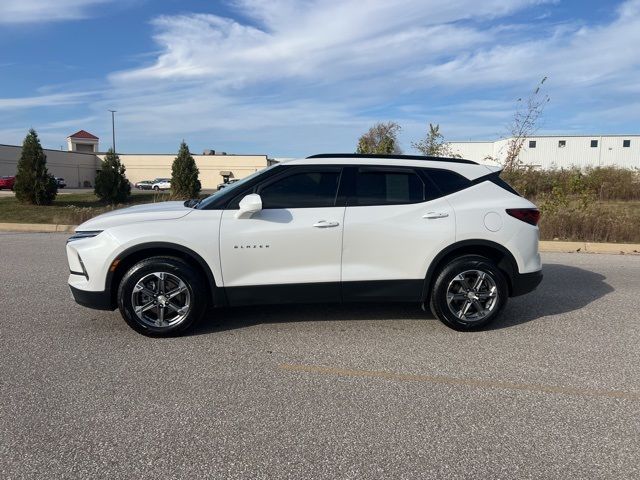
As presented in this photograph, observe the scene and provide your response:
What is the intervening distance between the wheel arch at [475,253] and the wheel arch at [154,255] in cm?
206

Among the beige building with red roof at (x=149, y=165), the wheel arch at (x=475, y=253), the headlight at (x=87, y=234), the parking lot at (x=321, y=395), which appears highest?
the beige building with red roof at (x=149, y=165)

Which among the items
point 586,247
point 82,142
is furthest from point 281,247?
point 82,142

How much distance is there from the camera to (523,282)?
525 centimetres

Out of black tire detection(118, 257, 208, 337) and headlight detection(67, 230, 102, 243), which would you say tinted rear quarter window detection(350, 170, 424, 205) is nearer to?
black tire detection(118, 257, 208, 337)

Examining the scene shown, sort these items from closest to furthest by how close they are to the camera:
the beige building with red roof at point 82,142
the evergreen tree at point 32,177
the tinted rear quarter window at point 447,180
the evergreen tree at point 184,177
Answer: the tinted rear quarter window at point 447,180, the evergreen tree at point 32,177, the evergreen tree at point 184,177, the beige building with red roof at point 82,142

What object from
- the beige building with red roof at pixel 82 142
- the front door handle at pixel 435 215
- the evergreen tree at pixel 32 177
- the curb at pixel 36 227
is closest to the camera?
the front door handle at pixel 435 215

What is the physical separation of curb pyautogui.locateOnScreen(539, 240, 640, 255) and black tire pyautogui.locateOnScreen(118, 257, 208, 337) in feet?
27.9

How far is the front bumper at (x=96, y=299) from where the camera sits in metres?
4.77

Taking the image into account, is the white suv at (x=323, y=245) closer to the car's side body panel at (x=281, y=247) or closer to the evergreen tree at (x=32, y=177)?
the car's side body panel at (x=281, y=247)

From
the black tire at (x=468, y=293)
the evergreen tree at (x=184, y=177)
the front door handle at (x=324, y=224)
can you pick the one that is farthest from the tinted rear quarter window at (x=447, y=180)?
the evergreen tree at (x=184, y=177)

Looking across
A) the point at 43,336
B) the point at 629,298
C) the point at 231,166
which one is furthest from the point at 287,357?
the point at 231,166

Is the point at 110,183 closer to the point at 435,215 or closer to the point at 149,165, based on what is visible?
the point at 435,215

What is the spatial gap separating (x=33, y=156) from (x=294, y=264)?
67.1 ft

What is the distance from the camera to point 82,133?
8244 centimetres
